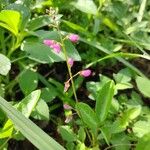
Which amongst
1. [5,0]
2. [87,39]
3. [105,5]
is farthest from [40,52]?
[105,5]

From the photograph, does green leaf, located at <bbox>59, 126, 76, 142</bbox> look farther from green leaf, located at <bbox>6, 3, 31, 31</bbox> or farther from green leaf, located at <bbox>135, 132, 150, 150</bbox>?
green leaf, located at <bbox>6, 3, 31, 31</bbox>

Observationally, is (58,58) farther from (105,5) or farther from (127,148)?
(105,5)

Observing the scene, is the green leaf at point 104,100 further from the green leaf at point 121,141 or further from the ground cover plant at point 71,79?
the green leaf at point 121,141

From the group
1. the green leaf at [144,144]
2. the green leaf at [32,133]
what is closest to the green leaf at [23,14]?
the green leaf at [32,133]

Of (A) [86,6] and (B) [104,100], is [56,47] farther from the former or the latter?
(A) [86,6]

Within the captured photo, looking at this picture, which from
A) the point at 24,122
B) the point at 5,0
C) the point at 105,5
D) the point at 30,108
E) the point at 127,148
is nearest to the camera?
the point at 24,122

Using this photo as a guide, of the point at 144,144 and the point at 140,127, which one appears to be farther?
the point at 140,127

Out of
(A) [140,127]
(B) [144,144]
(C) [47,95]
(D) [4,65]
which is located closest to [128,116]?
(A) [140,127]

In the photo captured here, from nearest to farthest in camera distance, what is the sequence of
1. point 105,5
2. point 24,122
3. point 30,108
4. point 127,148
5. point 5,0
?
point 24,122
point 30,108
point 127,148
point 5,0
point 105,5
